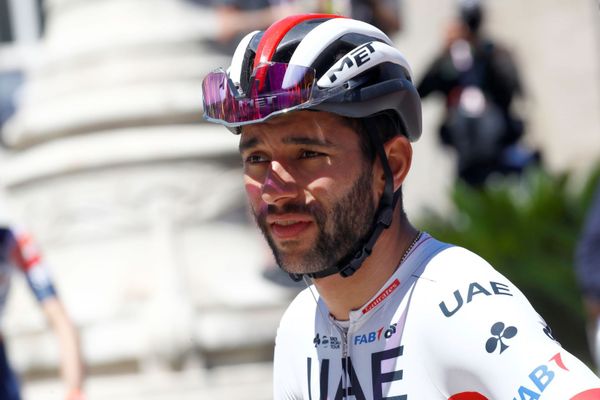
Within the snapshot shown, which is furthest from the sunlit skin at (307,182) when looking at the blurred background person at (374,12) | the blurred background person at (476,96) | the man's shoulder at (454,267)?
the blurred background person at (476,96)

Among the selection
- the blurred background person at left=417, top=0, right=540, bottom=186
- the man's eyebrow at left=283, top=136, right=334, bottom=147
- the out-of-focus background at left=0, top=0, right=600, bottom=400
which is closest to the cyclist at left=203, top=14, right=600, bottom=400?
the man's eyebrow at left=283, top=136, right=334, bottom=147

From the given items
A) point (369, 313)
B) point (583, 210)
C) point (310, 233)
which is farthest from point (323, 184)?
point (583, 210)

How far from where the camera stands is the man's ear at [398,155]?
114 inches

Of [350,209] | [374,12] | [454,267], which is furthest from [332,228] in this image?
[374,12]

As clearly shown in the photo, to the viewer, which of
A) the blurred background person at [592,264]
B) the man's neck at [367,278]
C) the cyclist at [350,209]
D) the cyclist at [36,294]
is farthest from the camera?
the blurred background person at [592,264]

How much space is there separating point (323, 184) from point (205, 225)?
563cm

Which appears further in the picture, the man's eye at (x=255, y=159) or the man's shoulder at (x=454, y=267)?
the man's eye at (x=255, y=159)

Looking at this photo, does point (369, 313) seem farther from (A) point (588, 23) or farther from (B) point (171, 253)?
(A) point (588, 23)

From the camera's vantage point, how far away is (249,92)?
2.82 metres

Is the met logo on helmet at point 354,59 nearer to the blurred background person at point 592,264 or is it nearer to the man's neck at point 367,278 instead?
the man's neck at point 367,278

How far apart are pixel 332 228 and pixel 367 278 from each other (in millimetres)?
159

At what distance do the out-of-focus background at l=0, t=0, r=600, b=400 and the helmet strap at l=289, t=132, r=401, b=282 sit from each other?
15.8ft

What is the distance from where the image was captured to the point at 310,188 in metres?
2.76

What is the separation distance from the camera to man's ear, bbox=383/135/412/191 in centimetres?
290
